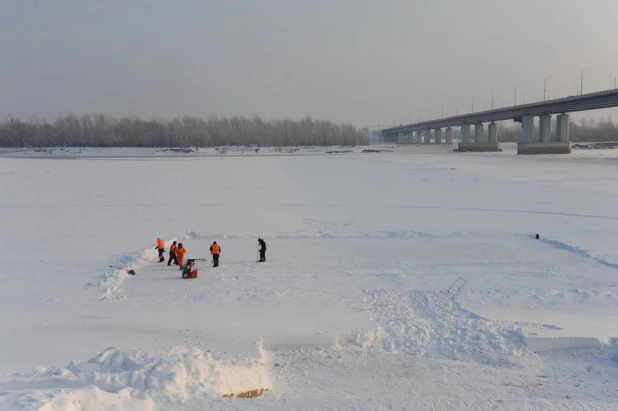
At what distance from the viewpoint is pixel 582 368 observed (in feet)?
26.0

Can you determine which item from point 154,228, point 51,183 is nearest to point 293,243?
point 154,228

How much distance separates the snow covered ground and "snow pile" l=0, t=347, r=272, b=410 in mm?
25

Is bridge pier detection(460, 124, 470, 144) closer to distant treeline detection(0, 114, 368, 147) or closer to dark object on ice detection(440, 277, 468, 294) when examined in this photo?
distant treeline detection(0, 114, 368, 147)

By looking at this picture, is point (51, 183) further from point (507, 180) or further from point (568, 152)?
point (568, 152)

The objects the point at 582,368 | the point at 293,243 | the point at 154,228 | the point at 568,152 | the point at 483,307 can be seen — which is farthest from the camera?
the point at 568,152

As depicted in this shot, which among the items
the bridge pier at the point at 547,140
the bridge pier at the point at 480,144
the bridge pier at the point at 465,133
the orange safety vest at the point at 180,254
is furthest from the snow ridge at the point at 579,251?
the bridge pier at the point at 465,133

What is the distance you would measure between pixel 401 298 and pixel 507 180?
28882 mm

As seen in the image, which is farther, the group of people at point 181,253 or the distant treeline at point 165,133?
the distant treeline at point 165,133

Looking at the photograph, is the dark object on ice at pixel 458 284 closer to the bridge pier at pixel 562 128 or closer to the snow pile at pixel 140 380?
the snow pile at pixel 140 380

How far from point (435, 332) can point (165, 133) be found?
133 m

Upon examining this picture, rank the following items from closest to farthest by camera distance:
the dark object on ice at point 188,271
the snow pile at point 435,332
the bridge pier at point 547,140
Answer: the snow pile at point 435,332 → the dark object on ice at point 188,271 → the bridge pier at point 547,140

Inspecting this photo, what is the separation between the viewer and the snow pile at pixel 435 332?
8656 millimetres

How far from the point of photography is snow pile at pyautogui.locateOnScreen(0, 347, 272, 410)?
6.16 metres

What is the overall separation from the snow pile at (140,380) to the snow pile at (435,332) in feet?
8.77
